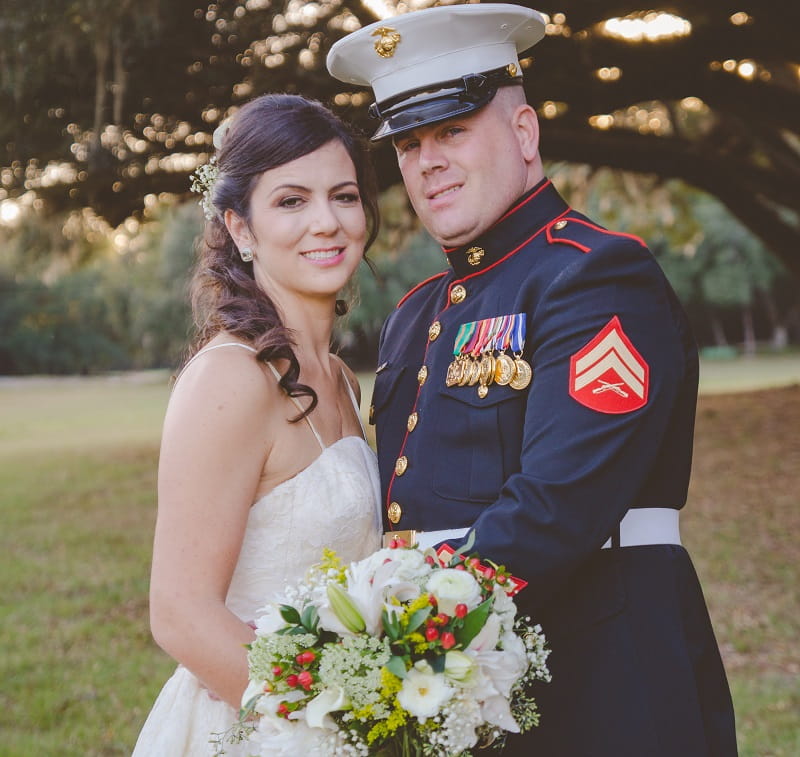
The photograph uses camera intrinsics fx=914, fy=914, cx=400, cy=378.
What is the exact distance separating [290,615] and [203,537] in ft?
2.18

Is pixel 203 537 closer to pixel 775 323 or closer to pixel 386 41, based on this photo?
pixel 386 41

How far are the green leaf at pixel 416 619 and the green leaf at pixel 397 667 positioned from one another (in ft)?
0.17

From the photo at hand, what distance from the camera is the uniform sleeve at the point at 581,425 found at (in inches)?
70.4

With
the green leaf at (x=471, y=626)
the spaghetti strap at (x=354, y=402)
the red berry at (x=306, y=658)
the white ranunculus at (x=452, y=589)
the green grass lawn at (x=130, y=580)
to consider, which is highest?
the spaghetti strap at (x=354, y=402)

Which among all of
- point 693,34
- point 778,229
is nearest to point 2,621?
point 693,34

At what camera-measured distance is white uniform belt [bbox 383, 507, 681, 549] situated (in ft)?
6.79

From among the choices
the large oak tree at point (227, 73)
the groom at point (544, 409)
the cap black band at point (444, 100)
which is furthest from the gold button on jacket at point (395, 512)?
the large oak tree at point (227, 73)

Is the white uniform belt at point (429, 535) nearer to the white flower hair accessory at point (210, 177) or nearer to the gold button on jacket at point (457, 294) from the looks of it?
the gold button on jacket at point (457, 294)

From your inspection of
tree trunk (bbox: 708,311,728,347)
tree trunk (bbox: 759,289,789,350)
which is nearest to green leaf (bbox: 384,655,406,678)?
tree trunk (bbox: 759,289,789,350)

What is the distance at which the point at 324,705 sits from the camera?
146 cm

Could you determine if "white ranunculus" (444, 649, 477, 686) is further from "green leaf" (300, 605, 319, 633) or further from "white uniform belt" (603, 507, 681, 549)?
"white uniform belt" (603, 507, 681, 549)

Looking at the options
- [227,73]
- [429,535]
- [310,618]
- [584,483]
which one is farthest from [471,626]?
[227,73]

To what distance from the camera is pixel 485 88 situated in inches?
91.0

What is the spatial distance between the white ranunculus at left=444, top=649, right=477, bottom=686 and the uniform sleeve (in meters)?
0.33
